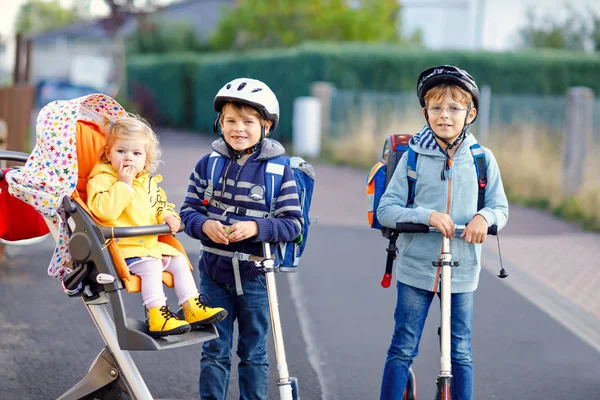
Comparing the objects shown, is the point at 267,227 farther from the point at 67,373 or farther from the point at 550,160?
the point at 550,160

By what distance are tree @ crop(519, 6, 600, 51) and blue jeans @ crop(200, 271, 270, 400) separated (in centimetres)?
2950

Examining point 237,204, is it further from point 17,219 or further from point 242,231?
point 17,219

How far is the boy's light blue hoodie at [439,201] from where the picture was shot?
167 inches

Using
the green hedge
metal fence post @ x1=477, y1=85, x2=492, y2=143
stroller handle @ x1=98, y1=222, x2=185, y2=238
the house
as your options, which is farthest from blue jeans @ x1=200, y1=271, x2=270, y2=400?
the house

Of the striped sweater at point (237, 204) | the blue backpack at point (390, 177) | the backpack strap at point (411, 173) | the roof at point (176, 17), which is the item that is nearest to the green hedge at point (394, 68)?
the blue backpack at point (390, 177)

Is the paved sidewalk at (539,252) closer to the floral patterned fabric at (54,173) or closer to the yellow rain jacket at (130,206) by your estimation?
the yellow rain jacket at (130,206)

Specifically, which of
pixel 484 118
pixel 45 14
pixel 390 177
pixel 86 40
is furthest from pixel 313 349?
pixel 45 14

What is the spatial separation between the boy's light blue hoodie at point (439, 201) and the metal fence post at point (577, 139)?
9.42m

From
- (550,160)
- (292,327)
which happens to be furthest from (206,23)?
(292,327)

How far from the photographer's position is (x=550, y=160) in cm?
1445

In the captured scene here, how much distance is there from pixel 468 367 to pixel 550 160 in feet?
35.2

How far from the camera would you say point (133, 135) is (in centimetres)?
411

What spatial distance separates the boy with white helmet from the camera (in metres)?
4.09

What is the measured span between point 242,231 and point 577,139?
1029 centimetres
